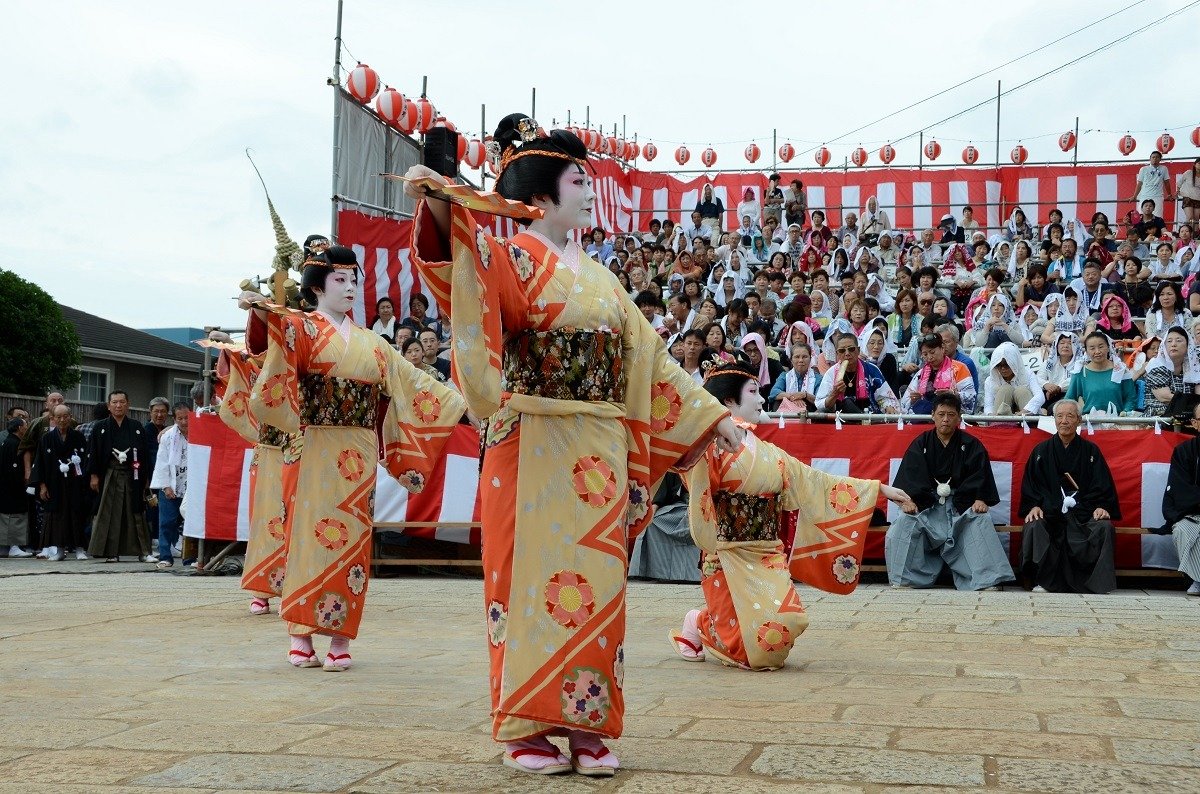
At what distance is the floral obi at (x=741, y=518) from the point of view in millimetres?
5027

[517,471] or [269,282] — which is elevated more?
[269,282]

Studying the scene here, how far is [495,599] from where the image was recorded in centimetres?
300

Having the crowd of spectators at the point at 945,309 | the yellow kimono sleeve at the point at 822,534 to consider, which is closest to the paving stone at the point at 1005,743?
the yellow kimono sleeve at the point at 822,534

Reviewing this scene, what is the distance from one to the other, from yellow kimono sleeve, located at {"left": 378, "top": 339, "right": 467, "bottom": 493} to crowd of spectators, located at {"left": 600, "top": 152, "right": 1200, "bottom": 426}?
123 centimetres

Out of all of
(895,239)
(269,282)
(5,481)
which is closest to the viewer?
(269,282)

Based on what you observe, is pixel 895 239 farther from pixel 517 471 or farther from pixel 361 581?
pixel 517 471

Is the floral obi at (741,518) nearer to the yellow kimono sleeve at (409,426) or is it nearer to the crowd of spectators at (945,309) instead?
the crowd of spectators at (945,309)

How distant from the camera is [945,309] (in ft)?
37.4

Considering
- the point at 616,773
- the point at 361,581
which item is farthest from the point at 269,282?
the point at 616,773

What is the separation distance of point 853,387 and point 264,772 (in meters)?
7.36

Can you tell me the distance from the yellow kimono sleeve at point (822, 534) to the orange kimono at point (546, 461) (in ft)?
7.14

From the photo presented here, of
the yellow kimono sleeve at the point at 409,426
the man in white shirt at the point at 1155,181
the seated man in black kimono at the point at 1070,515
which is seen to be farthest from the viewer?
the man in white shirt at the point at 1155,181

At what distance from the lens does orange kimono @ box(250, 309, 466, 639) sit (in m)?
4.83

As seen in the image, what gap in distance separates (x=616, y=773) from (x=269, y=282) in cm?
339
